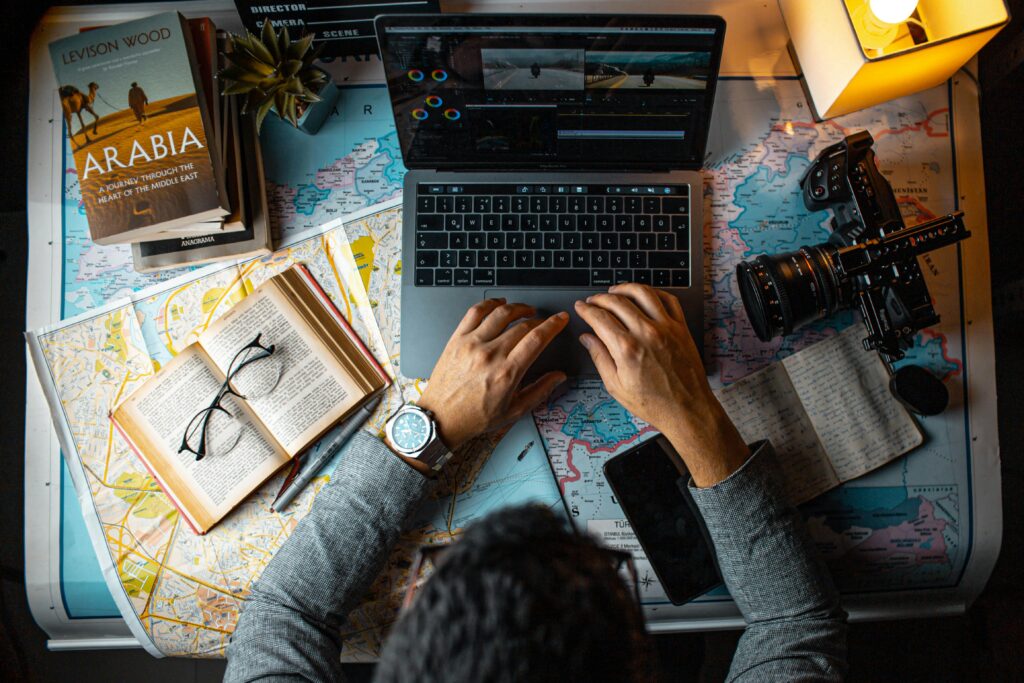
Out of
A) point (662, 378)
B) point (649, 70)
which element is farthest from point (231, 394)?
point (649, 70)

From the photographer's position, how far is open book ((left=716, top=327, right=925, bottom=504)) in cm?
103

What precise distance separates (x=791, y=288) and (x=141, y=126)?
102cm

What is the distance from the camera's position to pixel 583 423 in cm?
104

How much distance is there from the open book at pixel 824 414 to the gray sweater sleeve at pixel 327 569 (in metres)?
0.55

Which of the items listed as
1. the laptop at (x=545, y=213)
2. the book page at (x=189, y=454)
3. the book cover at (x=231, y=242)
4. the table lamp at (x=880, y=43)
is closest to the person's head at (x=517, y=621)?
the laptop at (x=545, y=213)

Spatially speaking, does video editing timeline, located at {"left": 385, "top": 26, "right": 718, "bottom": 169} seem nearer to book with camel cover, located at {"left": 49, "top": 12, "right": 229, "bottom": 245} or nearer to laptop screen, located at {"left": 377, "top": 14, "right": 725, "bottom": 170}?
laptop screen, located at {"left": 377, "top": 14, "right": 725, "bottom": 170}

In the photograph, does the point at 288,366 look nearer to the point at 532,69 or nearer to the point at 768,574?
the point at 532,69

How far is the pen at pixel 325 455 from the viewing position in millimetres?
1025

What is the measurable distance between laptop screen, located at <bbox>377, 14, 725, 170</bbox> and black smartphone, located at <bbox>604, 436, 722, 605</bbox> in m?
0.47

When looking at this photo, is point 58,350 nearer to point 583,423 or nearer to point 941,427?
point 583,423

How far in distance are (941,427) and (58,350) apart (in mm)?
1471

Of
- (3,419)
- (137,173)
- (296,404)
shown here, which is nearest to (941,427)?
(296,404)

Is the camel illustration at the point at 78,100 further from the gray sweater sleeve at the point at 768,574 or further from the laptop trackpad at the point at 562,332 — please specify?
the gray sweater sleeve at the point at 768,574

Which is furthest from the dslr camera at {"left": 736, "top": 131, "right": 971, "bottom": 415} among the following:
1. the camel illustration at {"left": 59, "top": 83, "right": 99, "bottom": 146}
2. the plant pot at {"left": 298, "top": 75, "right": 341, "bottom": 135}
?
the camel illustration at {"left": 59, "top": 83, "right": 99, "bottom": 146}
